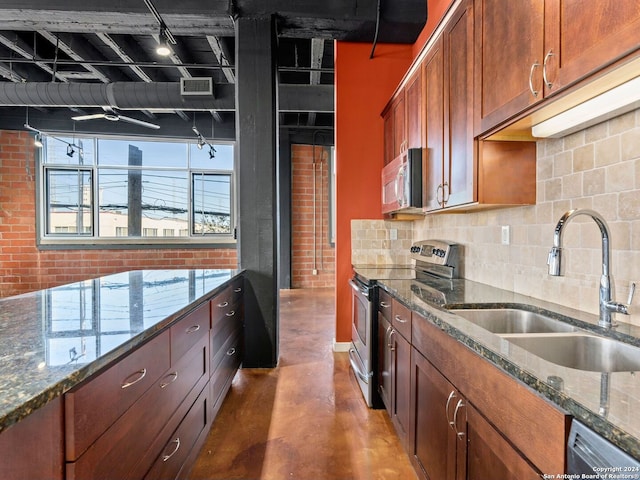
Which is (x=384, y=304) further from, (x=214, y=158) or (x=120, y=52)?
(x=214, y=158)

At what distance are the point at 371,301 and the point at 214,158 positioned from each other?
522cm

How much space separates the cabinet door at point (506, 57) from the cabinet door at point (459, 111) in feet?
0.27

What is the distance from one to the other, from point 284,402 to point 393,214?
6.31 ft

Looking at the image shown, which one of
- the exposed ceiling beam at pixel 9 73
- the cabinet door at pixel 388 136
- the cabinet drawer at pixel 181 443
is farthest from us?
the exposed ceiling beam at pixel 9 73

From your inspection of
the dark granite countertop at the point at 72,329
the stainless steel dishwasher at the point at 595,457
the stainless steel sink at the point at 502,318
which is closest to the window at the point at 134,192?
the dark granite countertop at the point at 72,329

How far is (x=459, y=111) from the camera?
5.72 feet

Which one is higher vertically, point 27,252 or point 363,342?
point 27,252

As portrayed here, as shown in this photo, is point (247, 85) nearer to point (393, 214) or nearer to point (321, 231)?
point (393, 214)

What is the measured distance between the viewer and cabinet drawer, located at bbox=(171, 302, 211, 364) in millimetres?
1405

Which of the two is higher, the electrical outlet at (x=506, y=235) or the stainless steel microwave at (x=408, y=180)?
the stainless steel microwave at (x=408, y=180)

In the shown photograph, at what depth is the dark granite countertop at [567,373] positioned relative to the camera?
565 mm

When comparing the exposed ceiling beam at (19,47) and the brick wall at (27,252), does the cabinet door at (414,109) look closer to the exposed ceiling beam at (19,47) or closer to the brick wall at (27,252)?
the exposed ceiling beam at (19,47)

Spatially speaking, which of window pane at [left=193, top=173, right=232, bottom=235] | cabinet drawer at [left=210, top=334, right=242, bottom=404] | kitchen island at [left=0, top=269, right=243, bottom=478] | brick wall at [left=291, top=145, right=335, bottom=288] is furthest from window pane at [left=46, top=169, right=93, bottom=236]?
cabinet drawer at [left=210, top=334, right=242, bottom=404]

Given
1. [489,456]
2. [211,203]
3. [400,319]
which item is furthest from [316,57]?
[489,456]
